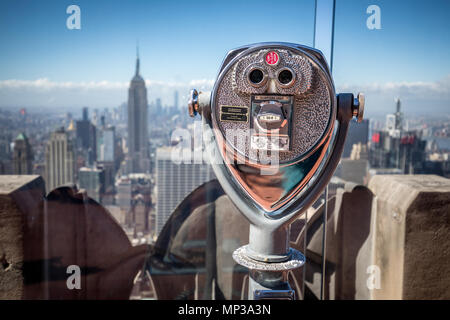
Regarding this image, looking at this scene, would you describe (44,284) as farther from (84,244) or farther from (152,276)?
(152,276)

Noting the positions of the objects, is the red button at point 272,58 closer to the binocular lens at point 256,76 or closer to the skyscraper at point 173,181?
the binocular lens at point 256,76

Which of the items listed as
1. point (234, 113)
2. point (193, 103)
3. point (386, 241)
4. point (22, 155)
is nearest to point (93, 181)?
point (22, 155)

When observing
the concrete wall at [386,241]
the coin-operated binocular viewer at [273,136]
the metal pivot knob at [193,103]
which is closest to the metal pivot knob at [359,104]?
the coin-operated binocular viewer at [273,136]

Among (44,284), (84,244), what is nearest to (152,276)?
(84,244)

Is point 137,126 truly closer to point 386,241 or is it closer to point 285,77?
point 386,241

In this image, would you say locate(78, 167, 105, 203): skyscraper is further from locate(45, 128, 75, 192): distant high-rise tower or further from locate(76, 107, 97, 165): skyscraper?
locate(76, 107, 97, 165): skyscraper

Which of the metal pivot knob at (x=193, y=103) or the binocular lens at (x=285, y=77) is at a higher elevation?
the binocular lens at (x=285, y=77)
